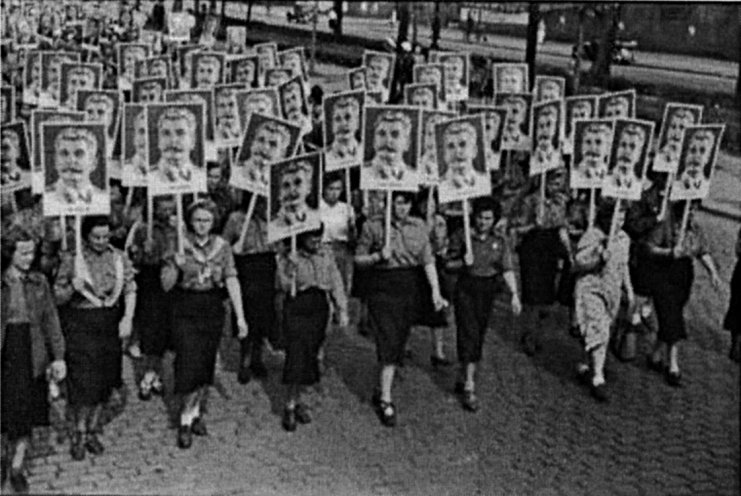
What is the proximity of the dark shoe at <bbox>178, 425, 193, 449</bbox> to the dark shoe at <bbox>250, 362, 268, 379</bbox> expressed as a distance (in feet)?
4.18

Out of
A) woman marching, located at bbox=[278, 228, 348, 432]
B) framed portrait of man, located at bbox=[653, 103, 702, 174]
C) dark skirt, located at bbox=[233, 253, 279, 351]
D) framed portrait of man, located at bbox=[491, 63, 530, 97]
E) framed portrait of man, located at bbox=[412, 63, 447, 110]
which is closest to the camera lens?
woman marching, located at bbox=[278, 228, 348, 432]

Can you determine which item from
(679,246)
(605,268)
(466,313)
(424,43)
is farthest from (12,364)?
(424,43)

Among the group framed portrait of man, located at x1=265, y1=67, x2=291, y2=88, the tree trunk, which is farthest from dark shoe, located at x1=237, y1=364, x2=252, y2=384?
the tree trunk

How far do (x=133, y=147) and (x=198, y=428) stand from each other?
223cm

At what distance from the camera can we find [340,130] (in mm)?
9234

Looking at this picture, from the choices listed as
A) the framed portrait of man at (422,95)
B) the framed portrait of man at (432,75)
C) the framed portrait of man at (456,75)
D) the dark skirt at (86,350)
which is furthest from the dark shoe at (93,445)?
the framed portrait of man at (456,75)

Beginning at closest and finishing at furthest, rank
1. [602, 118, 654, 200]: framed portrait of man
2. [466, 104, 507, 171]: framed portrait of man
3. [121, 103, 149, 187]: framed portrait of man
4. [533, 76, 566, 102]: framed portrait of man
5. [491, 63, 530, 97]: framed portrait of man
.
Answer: [121, 103, 149, 187]: framed portrait of man < [602, 118, 654, 200]: framed portrait of man < [466, 104, 507, 171]: framed portrait of man < [533, 76, 566, 102]: framed portrait of man < [491, 63, 530, 97]: framed portrait of man

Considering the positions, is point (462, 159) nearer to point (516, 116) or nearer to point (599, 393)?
point (599, 393)

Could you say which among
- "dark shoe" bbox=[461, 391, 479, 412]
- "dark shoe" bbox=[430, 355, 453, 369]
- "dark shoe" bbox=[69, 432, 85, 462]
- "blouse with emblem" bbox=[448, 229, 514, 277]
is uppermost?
"blouse with emblem" bbox=[448, 229, 514, 277]

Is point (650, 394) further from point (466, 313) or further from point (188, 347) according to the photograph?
point (188, 347)

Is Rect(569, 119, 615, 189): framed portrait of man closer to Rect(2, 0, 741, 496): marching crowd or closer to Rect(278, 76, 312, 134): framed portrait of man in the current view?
Rect(2, 0, 741, 496): marching crowd

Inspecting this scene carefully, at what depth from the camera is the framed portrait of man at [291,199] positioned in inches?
272

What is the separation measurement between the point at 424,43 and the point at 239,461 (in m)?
19.6

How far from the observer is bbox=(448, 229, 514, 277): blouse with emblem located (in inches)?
291
